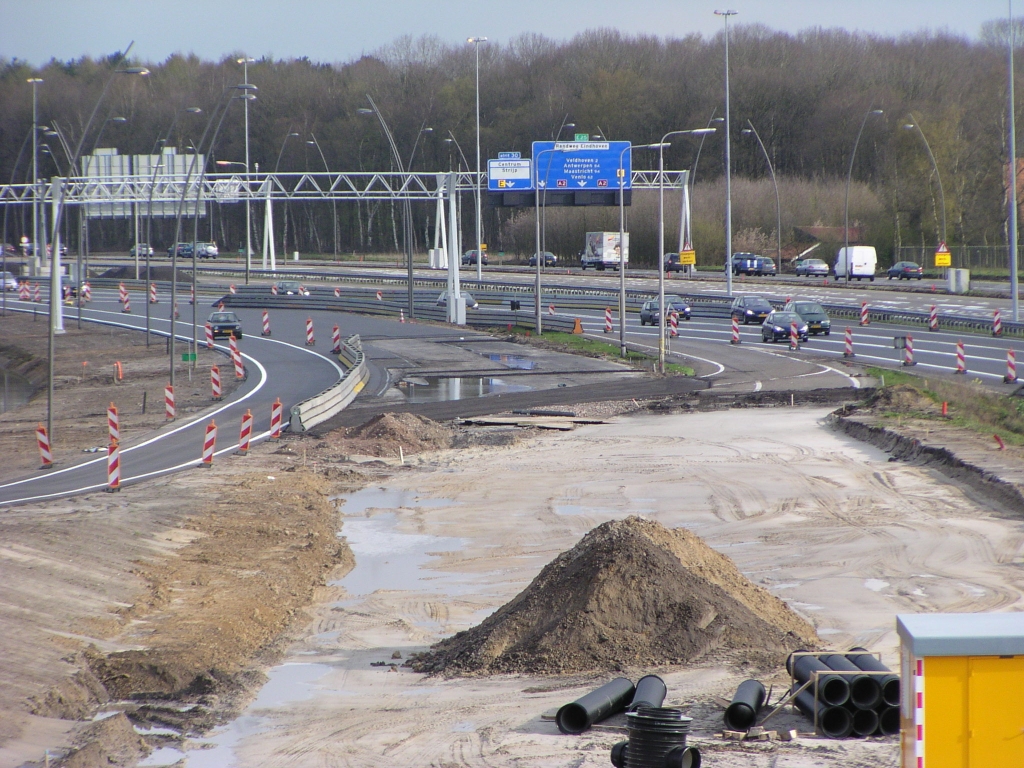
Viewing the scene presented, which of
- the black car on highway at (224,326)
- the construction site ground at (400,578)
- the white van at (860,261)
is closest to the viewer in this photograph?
the construction site ground at (400,578)

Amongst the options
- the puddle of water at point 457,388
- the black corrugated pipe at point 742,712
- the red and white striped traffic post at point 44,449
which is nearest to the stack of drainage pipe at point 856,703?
the black corrugated pipe at point 742,712

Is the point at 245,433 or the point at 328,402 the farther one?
the point at 328,402

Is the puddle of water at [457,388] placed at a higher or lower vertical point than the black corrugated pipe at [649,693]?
higher

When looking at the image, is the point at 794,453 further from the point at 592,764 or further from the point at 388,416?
the point at 592,764

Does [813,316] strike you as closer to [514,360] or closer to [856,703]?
[514,360]

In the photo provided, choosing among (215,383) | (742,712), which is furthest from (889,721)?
(215,383)

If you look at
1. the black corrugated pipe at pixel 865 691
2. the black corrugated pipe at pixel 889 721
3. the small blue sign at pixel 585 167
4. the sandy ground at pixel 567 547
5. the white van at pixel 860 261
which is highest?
the small blue sign at pixel 585 167

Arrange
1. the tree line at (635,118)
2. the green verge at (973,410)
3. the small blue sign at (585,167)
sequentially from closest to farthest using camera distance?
the green verge at (973,410), the small blue sign at (585,167), the tree line at (635,118)

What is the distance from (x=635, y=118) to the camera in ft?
368

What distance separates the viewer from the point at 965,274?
62.2 m

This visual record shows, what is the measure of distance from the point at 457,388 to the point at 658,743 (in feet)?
90.6

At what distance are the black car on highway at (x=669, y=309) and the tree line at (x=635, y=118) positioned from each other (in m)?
30.3

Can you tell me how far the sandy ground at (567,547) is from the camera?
8.43 meters

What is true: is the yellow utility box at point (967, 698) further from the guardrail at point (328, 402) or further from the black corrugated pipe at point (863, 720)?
the guardrail at point (328, 402)
